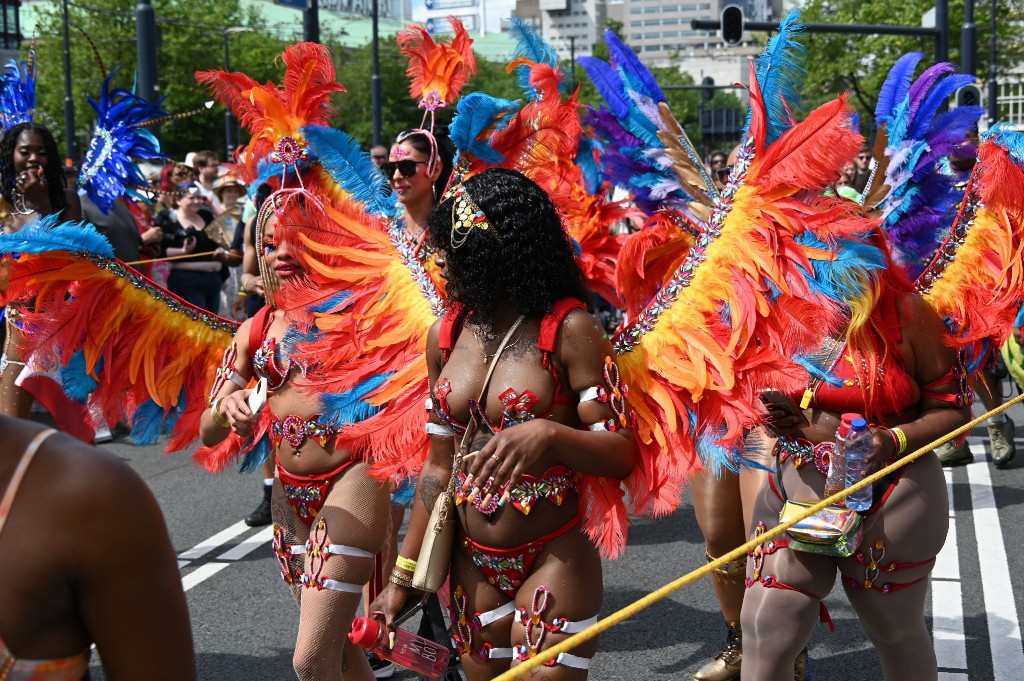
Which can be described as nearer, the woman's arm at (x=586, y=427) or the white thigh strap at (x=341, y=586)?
the woman's arm at (x=586, y=427)

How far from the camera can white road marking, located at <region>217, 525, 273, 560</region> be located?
636 centimetres

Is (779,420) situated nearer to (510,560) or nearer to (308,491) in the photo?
(510,560)

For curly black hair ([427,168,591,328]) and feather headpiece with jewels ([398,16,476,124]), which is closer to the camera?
curly black hair ([427,168,591,328])

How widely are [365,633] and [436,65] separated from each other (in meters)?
2.60

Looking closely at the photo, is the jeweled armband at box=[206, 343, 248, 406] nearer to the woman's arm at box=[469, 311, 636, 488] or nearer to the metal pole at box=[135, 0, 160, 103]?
the woman's arm at box=[469, 311, 636, 488]

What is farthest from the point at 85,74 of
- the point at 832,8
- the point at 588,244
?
the point at 588,244

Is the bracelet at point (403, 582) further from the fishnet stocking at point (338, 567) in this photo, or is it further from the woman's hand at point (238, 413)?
the woman's hand at point (238, 413)

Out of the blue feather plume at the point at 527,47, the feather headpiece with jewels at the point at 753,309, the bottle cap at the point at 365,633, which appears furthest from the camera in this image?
the blue feather plume at the point at 527,47

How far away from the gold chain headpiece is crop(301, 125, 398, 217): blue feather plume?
1266 mm

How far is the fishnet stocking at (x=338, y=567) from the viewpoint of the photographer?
353cm

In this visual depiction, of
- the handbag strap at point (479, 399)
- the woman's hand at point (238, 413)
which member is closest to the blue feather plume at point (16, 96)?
the woman's hand at point (238, 413)

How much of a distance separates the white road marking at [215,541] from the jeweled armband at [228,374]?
2435 millimetres

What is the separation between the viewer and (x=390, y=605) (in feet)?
10.1

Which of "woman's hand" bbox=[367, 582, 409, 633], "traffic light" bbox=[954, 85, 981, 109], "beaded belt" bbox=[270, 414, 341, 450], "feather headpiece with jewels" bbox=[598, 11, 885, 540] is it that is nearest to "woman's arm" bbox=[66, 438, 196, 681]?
"woman's hand" bbox=[367, 582, 409, 633]
